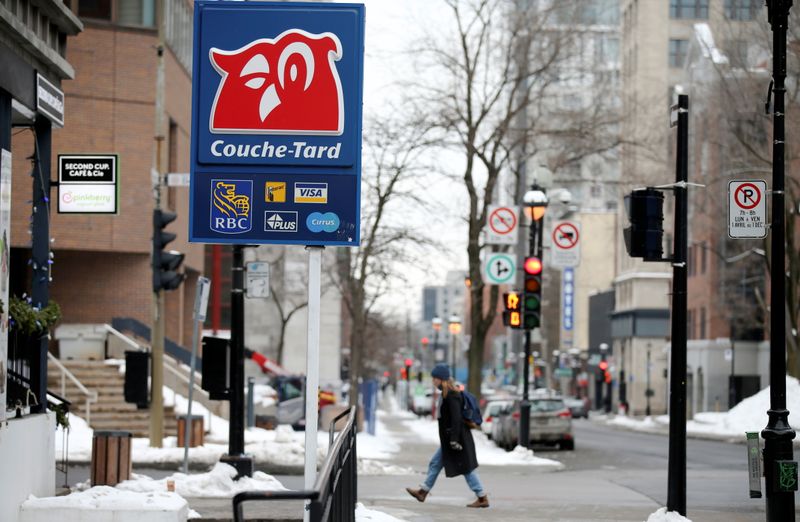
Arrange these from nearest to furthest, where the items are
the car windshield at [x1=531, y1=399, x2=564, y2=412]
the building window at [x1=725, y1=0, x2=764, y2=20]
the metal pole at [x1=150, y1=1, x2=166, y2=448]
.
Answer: the metal pole at [x1=150, y1=1, x2=166, y2=448] < the car windshield at [x1=531, y1=399, x2=564, y2=412] < the building window at [x1=725, y1=0, x2=764, y2=20]

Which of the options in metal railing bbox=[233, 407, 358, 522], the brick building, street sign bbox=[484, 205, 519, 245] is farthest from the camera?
the brick building

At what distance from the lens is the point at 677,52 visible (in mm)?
83688

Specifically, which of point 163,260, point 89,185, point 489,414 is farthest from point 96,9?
point 89,185

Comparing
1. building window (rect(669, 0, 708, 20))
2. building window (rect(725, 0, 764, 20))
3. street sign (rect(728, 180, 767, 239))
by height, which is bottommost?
street sign (rect(728, 180, 767, 239))

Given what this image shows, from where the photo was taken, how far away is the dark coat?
16.4 meters

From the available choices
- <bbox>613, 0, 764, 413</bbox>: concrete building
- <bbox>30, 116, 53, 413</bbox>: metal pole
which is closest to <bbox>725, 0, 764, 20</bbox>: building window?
<bbox>613, 0, 764, 413</bbox>: concrete building

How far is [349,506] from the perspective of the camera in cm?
1016

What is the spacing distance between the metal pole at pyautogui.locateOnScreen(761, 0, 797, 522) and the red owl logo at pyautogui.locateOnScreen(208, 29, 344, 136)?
564 cm

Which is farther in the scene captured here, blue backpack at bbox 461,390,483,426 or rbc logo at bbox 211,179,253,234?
blue backpack at bbox 461,390,483,426

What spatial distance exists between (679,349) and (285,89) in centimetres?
631

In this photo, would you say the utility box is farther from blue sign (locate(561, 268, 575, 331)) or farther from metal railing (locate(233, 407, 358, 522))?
blue sign (locate(561, 268, 575, 331))

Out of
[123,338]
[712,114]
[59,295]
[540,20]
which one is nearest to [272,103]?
[123,338]

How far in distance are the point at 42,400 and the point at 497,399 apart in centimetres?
3187

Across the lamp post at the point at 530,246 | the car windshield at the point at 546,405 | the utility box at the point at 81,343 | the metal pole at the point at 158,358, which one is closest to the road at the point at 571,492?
the lamp post at the point at 530,246
